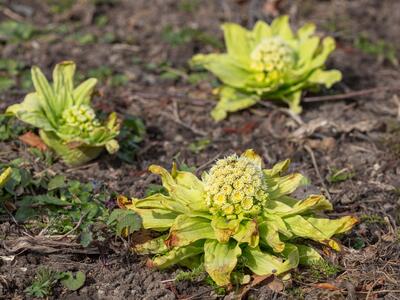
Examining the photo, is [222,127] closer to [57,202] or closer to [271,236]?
[57,202]

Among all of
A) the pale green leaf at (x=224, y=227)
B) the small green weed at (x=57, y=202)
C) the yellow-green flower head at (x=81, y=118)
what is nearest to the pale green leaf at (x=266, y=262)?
the pale green leaf at (x=224, y=227)

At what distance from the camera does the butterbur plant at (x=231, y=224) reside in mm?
2992

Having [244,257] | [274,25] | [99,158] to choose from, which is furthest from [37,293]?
[274,25]

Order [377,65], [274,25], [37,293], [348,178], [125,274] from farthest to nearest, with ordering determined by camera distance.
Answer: [377,65] → [274,25] → [348,178] → [125,274] → [37,293]

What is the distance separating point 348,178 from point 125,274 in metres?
1.46

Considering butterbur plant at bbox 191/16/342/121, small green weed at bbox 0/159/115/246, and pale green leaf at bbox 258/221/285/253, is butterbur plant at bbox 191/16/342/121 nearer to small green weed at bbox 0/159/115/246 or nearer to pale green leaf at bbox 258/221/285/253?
small green weed at bbox 0/159/115/246

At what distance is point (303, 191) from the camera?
369 centimetres

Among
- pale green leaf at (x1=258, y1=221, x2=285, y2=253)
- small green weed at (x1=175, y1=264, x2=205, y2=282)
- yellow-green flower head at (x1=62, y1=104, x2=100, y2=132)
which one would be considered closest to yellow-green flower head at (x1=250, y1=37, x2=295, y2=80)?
yellow-green flower head at (x1=62, y1=104, x2=100, y2=132)

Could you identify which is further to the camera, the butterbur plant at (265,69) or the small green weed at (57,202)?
the butterbur plant at (265,69)

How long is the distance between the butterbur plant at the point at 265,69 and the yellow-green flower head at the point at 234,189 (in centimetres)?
144

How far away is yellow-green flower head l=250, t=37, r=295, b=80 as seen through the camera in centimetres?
445

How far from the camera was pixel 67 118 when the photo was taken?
386 centimetres

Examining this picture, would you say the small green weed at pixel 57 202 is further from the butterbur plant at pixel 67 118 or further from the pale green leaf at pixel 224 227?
the pale green leaf at pixel 224 227

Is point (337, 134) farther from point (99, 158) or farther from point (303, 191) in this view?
point (99, 158)
